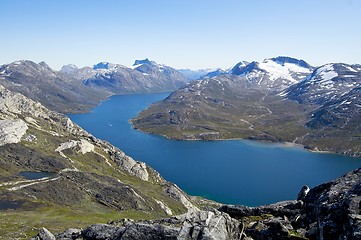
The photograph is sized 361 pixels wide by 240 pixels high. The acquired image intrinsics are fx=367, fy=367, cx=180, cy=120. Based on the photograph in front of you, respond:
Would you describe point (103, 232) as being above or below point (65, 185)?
above

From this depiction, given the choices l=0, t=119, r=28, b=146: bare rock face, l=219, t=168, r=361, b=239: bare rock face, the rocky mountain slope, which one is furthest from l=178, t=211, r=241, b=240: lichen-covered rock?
l=0, t=119, r=28, b=146: bare rock face

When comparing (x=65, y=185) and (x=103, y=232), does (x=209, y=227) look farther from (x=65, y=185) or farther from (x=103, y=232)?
(x=65, y=185)

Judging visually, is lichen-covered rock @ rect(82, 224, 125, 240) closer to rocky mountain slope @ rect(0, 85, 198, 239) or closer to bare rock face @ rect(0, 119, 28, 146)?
rocky mountain slope @ rect(0, 85, 198, 239)

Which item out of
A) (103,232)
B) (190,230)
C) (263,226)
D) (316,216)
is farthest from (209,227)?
(316,216)

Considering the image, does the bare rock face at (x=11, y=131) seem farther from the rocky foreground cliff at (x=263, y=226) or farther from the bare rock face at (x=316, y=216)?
the bare rock face at (x=316, y=216)

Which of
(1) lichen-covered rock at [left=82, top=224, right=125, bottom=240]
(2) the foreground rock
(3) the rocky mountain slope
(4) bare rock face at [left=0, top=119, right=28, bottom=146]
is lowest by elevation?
(3) the rocky mountain slope

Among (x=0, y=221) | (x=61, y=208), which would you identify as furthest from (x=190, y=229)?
(x=61, y=208)

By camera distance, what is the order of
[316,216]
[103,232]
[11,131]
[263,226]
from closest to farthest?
[316,216]
[103,232]
[263,226]
[11,131]

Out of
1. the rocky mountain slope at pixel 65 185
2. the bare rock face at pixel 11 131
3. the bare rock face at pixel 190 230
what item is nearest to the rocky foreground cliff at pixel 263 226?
the bare rock face at pixel 190 230

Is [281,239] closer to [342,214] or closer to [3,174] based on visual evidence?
[342,214]

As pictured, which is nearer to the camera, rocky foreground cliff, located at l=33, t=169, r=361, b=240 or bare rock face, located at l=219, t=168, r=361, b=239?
bare rock face, located at l=219, t=168, r=361, b=239
